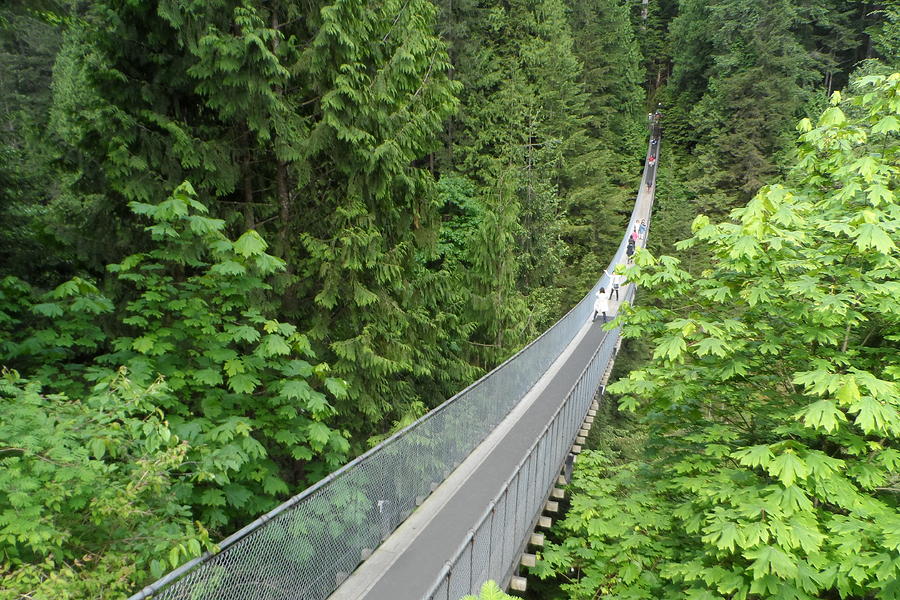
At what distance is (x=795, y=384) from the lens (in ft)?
12.8

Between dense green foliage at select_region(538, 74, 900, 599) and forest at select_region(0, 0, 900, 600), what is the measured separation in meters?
0.03

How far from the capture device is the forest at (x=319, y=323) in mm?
2920

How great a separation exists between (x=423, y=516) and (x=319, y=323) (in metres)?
2.48

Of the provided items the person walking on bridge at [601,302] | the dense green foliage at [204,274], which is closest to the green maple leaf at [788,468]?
the dense green foliage at [204,274]

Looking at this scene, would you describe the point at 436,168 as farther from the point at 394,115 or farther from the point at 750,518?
the point at 750,518

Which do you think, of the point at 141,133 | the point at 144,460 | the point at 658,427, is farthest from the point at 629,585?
the point at 141,133

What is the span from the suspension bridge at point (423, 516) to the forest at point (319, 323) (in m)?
0.35

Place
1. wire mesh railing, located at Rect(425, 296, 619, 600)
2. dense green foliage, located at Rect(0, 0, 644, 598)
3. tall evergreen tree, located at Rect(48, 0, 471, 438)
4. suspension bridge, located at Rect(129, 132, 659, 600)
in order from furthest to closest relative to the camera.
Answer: tall evergreen tree, located at Rect(48, 0, 471, 438) < wire mesh railing, located at Rect(425, 296, 619, 600) < suspension bridge, located at Rect(129, 132, 659, 600) < dense green foliage, located at Rect(0, 0, 644, 598)

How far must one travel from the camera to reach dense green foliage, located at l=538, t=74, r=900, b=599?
3148 millimetres

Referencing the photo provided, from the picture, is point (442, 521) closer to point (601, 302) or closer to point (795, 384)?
point (795, 384)

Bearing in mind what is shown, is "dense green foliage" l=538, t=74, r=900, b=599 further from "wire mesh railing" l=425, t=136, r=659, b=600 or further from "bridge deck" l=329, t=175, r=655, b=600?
"bridge deck" l=329, t=175, r=655, b=600

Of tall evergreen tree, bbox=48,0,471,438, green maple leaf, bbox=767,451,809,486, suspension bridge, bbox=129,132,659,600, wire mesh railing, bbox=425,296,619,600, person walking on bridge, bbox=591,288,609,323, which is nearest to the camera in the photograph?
green maple leaf, bbox=767,451,809,486

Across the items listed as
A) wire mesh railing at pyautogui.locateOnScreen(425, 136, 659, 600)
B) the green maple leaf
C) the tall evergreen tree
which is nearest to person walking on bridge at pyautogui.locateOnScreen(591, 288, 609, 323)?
wire mesh railing at pyautogui.locateOnScreen(425, 136, 659, 600)

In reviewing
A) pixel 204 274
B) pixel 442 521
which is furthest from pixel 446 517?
pixel 204 274
